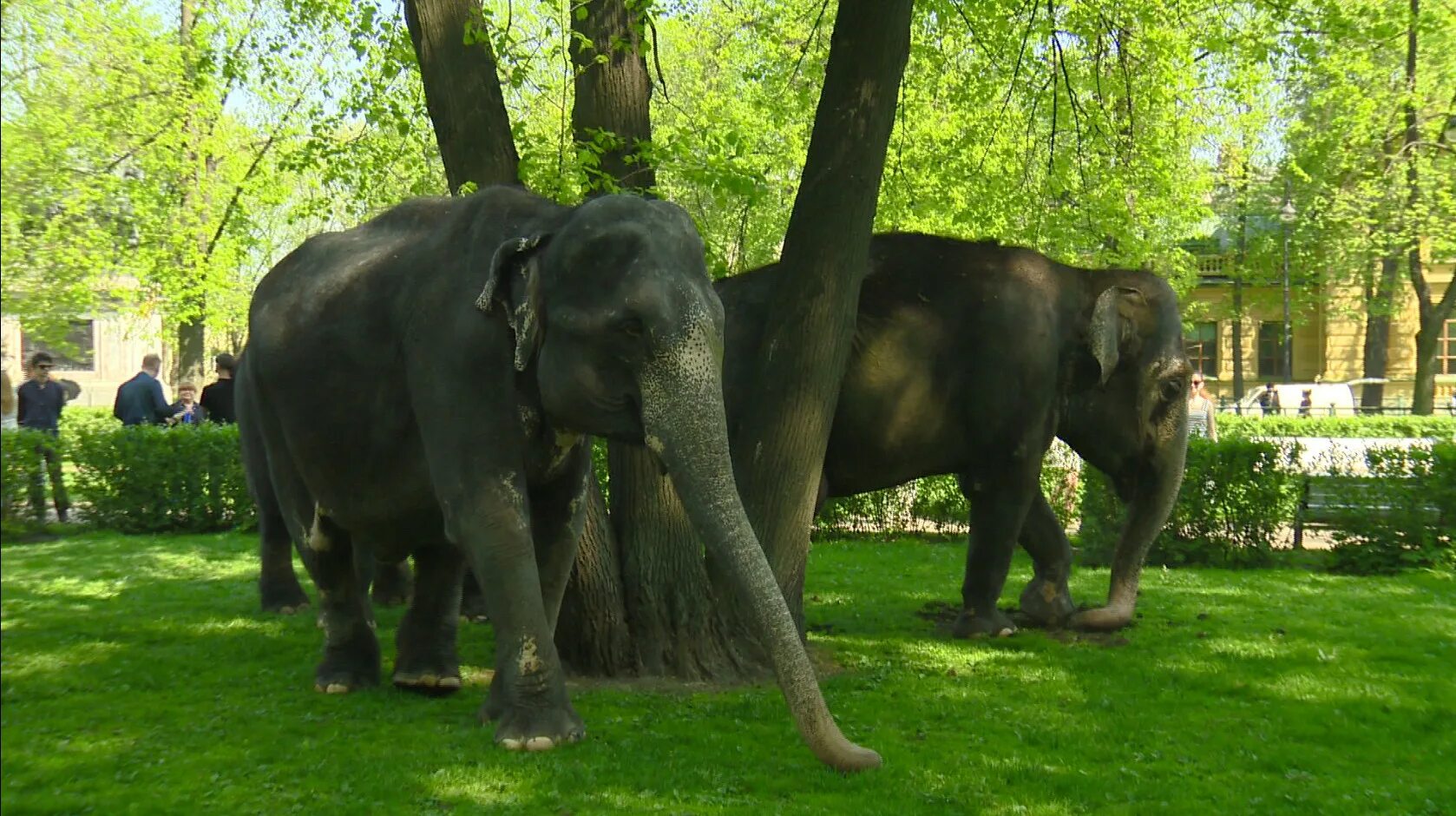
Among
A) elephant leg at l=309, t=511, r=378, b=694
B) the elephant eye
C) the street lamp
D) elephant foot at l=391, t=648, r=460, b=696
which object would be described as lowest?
elephant foot at l=391, t=648, r=460, b=696

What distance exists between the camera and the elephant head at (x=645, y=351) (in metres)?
5.56

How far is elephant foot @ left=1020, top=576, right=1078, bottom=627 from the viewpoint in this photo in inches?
404

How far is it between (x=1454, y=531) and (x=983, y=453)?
22.8ft

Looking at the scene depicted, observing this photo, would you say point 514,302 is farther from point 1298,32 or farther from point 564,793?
point 1298,32

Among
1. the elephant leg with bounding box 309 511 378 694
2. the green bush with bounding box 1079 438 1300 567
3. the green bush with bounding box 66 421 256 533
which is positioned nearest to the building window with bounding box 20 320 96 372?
the elephant leg with bounding box 309 511 378 694

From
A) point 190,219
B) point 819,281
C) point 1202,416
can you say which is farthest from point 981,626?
point 190,219

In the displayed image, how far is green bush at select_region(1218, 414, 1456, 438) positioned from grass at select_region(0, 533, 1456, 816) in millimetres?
19213

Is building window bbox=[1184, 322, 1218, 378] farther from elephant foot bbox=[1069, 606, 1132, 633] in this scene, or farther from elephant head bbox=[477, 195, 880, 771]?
elephant head bbox=[477, 195, 880, 771]

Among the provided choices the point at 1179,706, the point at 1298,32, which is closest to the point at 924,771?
the point at 1179,706

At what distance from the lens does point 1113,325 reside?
32.9 ft

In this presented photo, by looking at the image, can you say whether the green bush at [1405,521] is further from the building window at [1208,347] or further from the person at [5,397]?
the building window at [1208,347]

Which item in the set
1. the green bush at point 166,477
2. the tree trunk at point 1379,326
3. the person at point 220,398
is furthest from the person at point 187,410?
the tree trunk at point 1379,326

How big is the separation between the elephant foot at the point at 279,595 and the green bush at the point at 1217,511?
836 cm

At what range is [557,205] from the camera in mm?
6621
